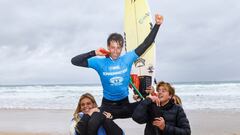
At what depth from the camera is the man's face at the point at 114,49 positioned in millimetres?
3569

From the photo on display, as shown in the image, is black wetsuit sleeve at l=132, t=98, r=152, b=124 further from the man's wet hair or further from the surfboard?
the surfboard

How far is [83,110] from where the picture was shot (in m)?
3.34

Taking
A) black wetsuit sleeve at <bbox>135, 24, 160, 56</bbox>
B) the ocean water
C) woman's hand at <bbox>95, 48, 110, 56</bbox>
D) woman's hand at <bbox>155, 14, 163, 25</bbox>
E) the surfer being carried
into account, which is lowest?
the ocean water

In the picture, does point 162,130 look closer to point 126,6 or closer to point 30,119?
point 126,6

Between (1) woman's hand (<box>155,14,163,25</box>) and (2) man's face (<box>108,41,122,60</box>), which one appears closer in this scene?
(2) man's face (<box>108,41,122,60</box>)

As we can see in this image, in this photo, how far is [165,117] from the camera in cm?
330

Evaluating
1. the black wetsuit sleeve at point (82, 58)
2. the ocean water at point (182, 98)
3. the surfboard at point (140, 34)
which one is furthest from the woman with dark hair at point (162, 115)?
the ocean water at point (182, 98)

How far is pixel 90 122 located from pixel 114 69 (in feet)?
2.39

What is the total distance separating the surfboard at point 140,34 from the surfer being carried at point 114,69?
705mm

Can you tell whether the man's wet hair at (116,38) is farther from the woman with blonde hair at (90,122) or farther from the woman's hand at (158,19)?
the woman with blonde hair at (90,122)

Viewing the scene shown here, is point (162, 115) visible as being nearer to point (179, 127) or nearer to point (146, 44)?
point (179, 127)

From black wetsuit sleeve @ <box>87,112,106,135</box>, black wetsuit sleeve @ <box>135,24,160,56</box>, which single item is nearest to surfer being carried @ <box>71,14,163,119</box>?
black wetsuit sleeve @ <box>135,24,160,56</box>

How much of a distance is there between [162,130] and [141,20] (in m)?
2.06

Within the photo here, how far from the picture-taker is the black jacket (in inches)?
125
